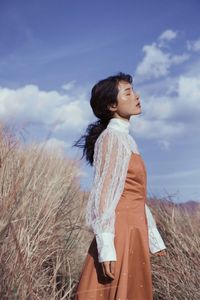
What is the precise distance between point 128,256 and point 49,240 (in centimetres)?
138

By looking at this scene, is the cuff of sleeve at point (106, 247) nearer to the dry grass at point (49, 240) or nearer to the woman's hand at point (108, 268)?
the woman's hand at point (108, 268)

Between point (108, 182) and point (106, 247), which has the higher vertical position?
point (108, 182)

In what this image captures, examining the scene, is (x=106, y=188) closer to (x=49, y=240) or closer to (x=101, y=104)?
(x=101, y=104)

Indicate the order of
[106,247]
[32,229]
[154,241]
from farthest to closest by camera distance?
[32,229], [154,241], [106,247]

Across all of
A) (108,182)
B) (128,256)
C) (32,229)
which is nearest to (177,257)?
(32,229)

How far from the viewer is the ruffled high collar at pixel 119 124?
2.45 metres

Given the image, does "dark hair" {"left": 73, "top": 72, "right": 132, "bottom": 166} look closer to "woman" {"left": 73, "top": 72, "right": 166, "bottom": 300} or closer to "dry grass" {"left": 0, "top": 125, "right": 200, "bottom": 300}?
"woman" {"left": 73, "top": 72, "right": 166, "bottom": 300}

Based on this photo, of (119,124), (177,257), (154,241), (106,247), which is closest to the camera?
(106,247)

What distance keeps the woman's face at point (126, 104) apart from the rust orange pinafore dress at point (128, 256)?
0.65ft

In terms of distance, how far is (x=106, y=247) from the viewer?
2.13m

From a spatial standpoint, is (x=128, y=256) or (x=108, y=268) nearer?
(x=108, y=268)

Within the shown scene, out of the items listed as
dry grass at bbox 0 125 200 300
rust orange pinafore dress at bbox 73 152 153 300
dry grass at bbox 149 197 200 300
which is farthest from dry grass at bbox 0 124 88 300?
dry grass at bbox 149 197 200 300

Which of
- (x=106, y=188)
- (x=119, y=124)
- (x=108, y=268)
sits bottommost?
(x=108, y=268)

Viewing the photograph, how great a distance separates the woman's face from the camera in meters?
2.48
